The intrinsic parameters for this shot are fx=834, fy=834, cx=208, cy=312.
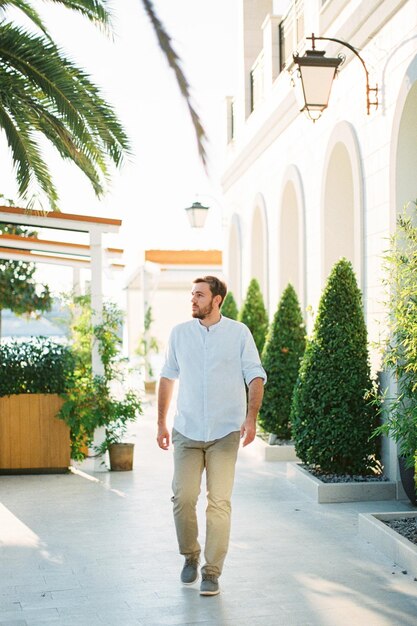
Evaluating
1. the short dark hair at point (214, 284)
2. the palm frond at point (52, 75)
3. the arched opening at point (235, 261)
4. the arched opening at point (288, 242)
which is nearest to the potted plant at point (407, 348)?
the short dark hair at point (214, 284)

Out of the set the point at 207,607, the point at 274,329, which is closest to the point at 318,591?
the point at 207,607

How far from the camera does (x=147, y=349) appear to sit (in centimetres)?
1978

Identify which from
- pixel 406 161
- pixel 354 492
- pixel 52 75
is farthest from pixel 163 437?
pixel 52 75

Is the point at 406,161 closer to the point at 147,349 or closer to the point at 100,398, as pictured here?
the point at 100,398

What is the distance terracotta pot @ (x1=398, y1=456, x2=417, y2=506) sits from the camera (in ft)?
23.3

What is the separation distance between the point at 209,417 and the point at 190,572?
3.06 feet

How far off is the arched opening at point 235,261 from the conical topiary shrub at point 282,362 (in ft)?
23.0

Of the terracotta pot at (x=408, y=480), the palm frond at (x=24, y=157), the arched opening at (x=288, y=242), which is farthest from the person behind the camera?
the arched opening at (x=288, y=242)

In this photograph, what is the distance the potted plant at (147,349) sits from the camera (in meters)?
19.8

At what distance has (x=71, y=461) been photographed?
31.1 feet

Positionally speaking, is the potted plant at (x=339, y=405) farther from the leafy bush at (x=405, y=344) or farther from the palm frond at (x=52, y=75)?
the palm frond at (x=52, y=75)

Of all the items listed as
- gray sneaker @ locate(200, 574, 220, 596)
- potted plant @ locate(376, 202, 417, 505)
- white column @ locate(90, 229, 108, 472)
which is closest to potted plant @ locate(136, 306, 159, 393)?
white column @ locate(90, 229, 108, 472)

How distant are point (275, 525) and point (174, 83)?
5903mm

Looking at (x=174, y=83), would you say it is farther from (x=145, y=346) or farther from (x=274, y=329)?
(x=145, y=346)
